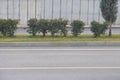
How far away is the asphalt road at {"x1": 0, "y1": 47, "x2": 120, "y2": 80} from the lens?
32.5 feet

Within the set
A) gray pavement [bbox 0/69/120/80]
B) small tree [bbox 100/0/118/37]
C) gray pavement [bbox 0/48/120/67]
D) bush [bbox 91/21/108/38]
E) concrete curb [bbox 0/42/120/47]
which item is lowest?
gray pavement [bbox 0/69/120/80]

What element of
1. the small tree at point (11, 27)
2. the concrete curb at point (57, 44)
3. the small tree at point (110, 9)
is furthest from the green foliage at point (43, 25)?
the small tree at point (110, 9)

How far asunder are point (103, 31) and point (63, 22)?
76.0 inches

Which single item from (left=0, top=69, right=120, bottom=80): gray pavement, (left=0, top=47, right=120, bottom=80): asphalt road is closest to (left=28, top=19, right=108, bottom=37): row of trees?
(left=0, top=47, right=120, bottom=80): asphalt road

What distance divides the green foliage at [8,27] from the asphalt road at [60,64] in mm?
3345

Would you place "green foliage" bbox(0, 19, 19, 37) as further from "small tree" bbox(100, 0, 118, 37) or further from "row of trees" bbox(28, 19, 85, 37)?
"small tree" bbox(100, 0, 118, 37)

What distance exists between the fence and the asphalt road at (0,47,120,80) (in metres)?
12.8

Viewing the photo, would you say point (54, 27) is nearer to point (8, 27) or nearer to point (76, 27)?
point (76, 27)

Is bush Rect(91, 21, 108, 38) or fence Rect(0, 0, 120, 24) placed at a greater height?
fence Rect(0, 0, 120, 24)

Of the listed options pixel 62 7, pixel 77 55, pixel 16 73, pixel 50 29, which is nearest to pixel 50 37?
pixel 50 29

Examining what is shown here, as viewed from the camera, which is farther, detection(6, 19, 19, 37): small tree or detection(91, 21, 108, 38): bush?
detection(91, 21, 108, 38): bush

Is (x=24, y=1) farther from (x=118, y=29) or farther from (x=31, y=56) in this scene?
(x=31, y=56)

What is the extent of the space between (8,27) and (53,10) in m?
10.0

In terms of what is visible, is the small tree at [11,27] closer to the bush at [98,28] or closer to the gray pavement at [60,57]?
the gray pavement at [60,57]
